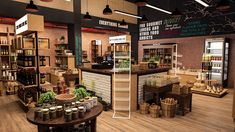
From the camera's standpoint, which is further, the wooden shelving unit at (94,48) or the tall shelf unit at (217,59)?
the wooden shelving unit at (94,48)

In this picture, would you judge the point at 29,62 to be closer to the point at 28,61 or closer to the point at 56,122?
the point at 28,61

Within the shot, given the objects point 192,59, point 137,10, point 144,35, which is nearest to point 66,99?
point 192,59

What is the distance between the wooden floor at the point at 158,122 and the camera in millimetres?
3646

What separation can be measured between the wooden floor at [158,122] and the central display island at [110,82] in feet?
1.60

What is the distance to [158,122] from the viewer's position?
400 centimetres

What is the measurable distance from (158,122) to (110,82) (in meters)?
1.73

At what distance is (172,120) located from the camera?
4.12m

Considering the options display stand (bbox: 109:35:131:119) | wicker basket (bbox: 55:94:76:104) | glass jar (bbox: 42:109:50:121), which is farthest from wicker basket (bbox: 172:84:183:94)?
glass jar (bbox: 42:109:50:121)

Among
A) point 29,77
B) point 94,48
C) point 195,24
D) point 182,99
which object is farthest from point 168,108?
point 94,48

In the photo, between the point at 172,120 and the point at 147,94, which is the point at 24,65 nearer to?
the point at 147,94

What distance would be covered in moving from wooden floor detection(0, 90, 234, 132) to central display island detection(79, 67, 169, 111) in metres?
0.49

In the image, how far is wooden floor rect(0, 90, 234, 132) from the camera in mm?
3646

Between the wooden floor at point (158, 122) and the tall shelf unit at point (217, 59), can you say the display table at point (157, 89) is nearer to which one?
the wooden floor at point (158, 122)

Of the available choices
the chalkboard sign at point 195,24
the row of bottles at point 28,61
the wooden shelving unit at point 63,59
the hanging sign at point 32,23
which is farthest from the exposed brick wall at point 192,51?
the row of bottles at point 28,61
